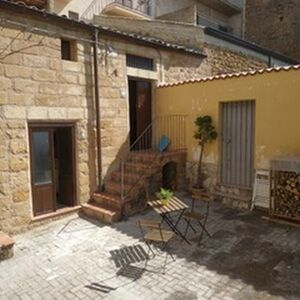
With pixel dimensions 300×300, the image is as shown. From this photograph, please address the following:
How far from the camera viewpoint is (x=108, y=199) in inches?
322

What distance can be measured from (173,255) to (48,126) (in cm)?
428

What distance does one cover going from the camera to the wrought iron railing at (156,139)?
9.38 m

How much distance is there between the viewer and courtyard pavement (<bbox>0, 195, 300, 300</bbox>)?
15.5 feet

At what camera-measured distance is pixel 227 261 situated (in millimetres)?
5535

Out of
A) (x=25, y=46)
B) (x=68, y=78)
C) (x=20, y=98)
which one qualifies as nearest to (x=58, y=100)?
(x=68, y=78)

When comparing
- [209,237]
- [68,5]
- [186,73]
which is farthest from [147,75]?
[68,5]

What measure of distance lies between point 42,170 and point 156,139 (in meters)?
4.10

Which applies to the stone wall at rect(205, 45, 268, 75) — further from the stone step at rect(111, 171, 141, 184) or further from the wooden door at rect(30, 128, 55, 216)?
the wooden door at rect(30, 128, 55, 216)

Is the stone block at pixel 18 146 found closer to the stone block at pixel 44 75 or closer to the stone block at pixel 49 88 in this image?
the stone block at pixel 49 88

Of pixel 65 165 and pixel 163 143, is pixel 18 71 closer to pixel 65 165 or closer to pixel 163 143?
pixel 65 165

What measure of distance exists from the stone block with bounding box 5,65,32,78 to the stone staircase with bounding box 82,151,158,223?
11.6 ft

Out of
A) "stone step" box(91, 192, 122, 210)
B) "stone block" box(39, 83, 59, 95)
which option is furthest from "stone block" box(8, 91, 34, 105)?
"stone step" box(91, 192, 122, 210)

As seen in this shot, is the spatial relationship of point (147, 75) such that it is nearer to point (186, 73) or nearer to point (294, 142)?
point (186, 73)

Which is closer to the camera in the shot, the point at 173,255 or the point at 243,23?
the point at 173,255
